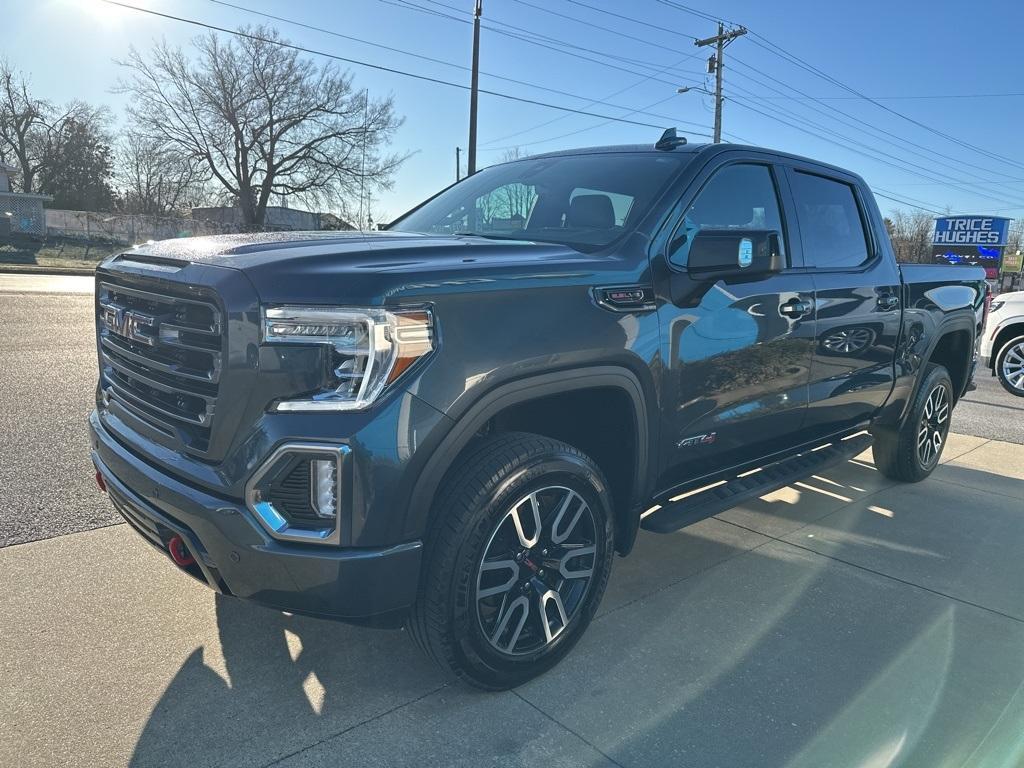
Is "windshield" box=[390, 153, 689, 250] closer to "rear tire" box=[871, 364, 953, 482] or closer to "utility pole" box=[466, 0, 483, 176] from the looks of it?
"rear tire" box=[871, 364, 953, 482]

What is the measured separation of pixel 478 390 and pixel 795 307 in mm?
1944

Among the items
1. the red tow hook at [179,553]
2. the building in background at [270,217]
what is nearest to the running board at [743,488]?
the red tow hook at [179,553]

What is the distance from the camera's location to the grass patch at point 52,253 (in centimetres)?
2605

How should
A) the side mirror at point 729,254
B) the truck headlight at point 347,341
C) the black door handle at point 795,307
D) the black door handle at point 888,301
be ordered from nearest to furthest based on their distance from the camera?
the truck headlight at point 347,341, the side mirror at point 729,254, the black door handle at point 795,307, the black door handle at point 888,301

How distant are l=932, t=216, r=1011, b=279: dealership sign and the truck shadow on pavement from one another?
172 feet

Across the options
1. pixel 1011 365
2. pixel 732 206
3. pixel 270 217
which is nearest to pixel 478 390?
pixel 732 206

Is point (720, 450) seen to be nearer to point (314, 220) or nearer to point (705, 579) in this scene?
point (705, 579)

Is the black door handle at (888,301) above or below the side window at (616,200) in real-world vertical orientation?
below

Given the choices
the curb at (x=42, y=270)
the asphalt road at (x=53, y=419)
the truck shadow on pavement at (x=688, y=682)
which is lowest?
the truck shadow on pavement at (x=688, y=682)

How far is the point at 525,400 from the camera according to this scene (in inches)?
95.8

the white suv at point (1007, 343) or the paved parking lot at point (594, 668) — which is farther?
the white suv at point (1007, 343)

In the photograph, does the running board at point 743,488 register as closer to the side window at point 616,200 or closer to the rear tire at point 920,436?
the rear tire at point 920,436

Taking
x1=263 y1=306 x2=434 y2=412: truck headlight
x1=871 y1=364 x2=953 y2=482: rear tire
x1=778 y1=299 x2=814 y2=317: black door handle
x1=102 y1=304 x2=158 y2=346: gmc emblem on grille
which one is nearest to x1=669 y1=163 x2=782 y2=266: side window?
x1=778 y1=299 x2=814 y2=317: black door handle

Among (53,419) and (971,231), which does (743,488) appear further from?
(971,231)
